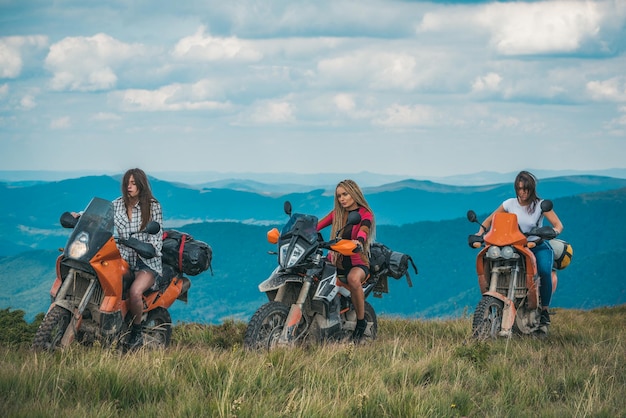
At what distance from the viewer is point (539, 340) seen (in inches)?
405

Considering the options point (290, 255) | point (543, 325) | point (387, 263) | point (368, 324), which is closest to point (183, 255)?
point (290, 255)

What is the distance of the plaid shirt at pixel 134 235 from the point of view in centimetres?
877

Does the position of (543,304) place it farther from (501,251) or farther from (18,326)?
(18,326)

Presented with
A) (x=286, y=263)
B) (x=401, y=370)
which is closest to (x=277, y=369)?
(x=401, y=370)

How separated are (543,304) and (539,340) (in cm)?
61

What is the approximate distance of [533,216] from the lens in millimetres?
10516

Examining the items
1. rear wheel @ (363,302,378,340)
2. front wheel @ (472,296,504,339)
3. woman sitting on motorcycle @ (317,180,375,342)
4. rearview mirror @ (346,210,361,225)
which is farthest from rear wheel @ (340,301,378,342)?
rearview mirror @ (346,210,361,225)

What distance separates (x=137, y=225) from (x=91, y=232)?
732mm

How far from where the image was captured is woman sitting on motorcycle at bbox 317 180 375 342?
31.1 ft

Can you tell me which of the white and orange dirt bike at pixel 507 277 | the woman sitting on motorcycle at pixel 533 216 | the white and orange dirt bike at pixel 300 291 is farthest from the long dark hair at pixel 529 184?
the white and orange dirt bike at pixel 300 291

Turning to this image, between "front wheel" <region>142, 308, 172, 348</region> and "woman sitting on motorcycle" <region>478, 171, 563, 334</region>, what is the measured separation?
13.0 ft

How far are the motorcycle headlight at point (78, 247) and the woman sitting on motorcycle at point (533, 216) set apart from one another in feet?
15.9

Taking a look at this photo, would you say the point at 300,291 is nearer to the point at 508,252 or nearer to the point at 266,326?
the point at 266,326

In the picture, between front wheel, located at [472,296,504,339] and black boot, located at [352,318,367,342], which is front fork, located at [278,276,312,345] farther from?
front wheel, located at [472,296,504,339]
